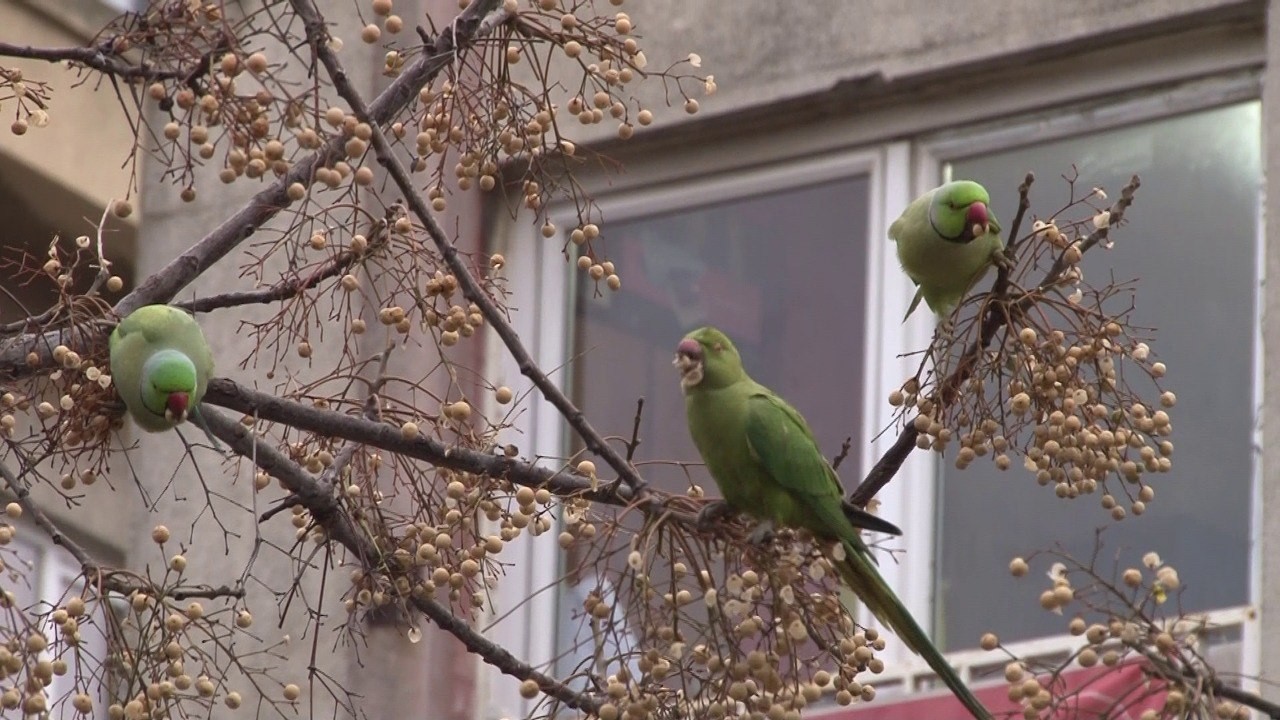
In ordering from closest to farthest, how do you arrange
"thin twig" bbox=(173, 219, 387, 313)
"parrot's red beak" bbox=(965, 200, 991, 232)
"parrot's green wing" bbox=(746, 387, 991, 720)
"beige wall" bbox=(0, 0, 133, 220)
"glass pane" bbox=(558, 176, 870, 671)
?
"parrot's green wing" bbox=(746, 387, 991, 720) → "thin twig" bbox=(173, 219, 387, 313) → "parrot's red beak" bbox=(965, 200, 991, 232) → "glass pane" bbox=(558, 176, 870, 671) → "beige wall" bbox=(0, 0, 133, 220)

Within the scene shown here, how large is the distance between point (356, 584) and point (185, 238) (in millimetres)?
4044

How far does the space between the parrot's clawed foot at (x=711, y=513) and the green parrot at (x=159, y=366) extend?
839mm

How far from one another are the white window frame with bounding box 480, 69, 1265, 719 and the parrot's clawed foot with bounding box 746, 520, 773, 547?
Answer: 2.23 metres

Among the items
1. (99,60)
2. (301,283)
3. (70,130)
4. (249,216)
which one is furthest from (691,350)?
(70,130)

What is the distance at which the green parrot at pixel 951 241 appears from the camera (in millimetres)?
3771

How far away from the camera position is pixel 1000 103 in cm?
605

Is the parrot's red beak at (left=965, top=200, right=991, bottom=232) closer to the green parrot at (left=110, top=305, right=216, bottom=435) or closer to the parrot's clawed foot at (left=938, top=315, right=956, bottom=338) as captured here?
the parrot's clawed foot at (left=938, top=315, right=956, bottom=338)

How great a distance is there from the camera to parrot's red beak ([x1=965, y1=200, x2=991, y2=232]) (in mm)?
3727

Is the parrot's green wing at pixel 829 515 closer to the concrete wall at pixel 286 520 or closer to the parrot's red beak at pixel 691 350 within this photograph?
the parrot's red beak at pixel 691 350

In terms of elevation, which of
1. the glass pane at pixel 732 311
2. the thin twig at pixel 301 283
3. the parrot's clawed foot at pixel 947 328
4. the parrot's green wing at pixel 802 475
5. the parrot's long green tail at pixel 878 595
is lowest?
the parrot's long green tail at pixel 878 595

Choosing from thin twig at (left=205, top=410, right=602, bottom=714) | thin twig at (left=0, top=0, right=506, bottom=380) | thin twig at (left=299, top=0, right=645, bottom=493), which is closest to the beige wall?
thin twig at (left=0, top=0, right=506, bottom=380)

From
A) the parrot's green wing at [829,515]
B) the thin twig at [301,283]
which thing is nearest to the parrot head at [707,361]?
the parrot's green wing at [829,515]

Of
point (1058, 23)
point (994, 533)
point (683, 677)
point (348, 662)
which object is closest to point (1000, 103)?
point (1058, 23)

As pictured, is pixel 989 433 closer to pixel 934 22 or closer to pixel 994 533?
pixel 994 533
